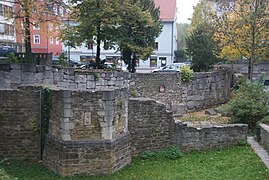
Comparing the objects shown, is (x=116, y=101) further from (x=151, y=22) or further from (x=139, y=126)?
(x=151, y=22)

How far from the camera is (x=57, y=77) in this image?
1602 centimetres

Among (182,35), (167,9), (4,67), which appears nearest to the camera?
(4,67)

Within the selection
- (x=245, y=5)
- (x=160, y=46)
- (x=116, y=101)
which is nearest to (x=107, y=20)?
(x=245, y=5)

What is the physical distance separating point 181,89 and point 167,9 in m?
27.7

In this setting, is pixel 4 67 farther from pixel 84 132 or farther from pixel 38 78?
pixel 84 132

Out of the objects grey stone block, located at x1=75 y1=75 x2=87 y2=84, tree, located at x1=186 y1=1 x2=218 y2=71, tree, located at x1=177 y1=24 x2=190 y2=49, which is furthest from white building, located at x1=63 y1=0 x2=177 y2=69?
grey stone block, located at x1=75 y1=75 x2=87 y2=84

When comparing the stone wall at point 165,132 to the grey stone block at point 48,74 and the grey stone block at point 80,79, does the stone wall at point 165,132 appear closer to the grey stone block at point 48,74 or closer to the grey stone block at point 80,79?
the grey stone block at point 80,79

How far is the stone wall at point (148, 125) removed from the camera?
12.9m

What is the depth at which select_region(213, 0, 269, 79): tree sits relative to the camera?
2064 centimetres

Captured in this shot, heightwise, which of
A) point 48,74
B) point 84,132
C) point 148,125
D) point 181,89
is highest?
point 48,74

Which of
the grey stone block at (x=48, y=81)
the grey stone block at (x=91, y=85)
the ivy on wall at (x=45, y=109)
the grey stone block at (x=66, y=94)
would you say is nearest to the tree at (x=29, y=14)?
the grey stone block at (x=48, y=81)

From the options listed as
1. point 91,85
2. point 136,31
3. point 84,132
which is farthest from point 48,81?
point 136,31

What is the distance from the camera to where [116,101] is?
1145 cm

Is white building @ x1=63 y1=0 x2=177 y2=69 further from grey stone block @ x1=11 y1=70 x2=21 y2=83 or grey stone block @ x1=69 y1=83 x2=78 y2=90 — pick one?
grey stone block @ x1=11 y1=70 x2=21 y2=83
